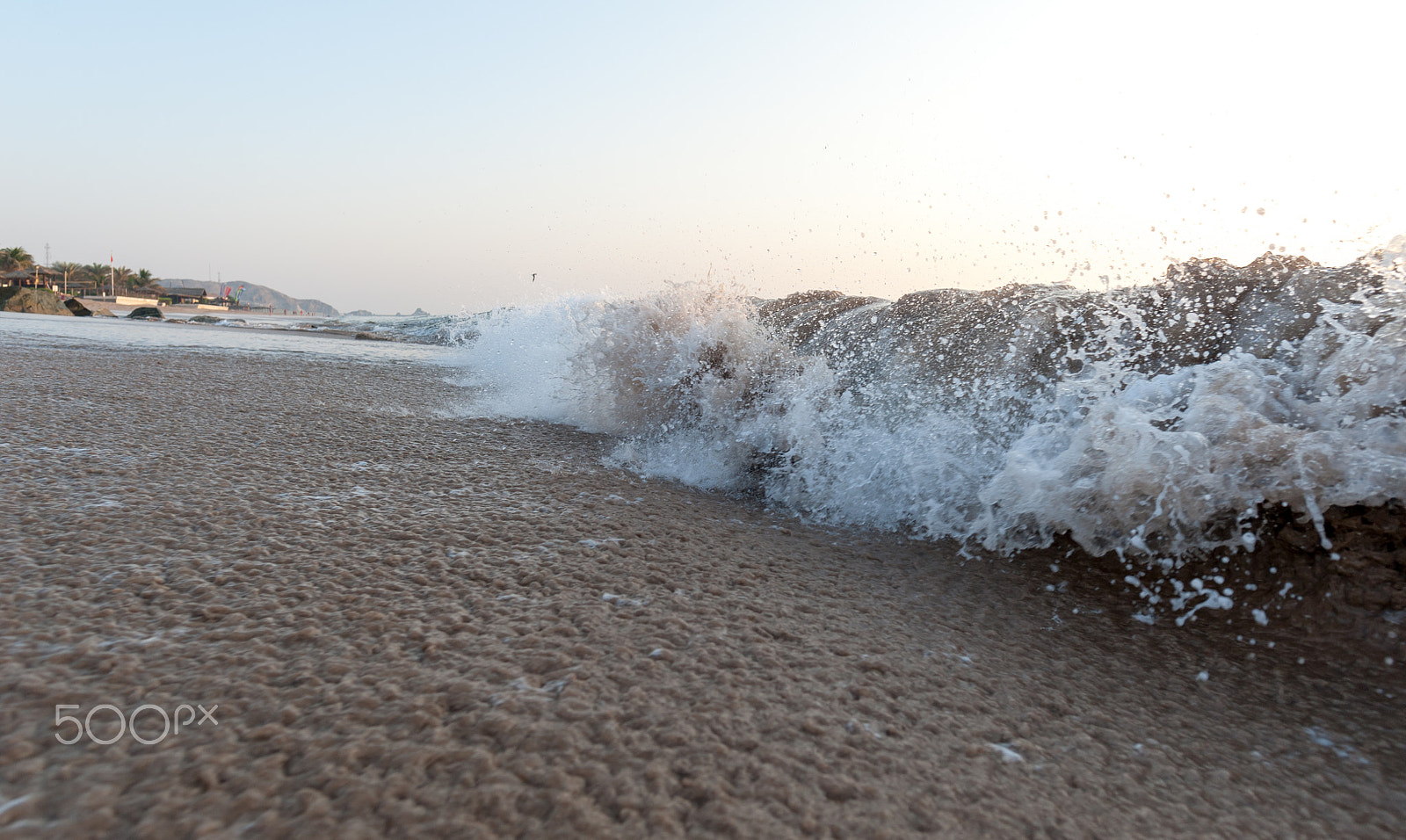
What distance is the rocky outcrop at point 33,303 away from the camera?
21194 millimetres

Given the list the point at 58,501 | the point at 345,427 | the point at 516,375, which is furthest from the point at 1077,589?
the point at 516,375

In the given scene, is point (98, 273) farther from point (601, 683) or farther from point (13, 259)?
point (601, 683)

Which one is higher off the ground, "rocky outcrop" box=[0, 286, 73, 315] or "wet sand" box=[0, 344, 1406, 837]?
"wet sand" box=[0, 344, 1406, 837]

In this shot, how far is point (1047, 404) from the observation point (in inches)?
89.4

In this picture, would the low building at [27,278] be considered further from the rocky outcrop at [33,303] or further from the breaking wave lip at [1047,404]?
the breaking wave lip at [1047,404]

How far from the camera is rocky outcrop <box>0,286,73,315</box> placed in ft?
69.5

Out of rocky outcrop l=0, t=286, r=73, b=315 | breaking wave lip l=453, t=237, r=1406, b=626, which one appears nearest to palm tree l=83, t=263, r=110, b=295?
rocky outcrop l=0, t=286, r=73, b=315

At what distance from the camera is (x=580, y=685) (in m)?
1.07

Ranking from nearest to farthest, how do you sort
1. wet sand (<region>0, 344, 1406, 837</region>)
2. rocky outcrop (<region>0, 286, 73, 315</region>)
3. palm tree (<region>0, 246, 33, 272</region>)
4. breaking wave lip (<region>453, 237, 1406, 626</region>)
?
wet sand (<region>0, 344, 1406, 837</region>)
breaking wave lip (<region>453, 237, 1406, 626</region>)
rocky outcrop (<region>0, 286, 73, 315</region>)
palm tree (<region>0, 246, 33, 272</region>)

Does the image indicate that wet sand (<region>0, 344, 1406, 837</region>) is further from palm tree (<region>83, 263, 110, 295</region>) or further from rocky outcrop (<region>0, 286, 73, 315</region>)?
palm tree (<region>83, 263, 110, 295</region>)

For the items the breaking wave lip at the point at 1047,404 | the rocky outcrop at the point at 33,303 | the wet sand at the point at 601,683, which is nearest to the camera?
the wet sand at the point at 601,683

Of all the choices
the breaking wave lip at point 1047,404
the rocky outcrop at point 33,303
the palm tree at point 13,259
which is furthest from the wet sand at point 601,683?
the palm tree at point 13,259

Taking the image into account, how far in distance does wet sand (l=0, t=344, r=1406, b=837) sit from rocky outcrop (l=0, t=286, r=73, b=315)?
2622 centimetres

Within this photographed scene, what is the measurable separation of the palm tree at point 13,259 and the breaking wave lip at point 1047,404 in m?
50.4
